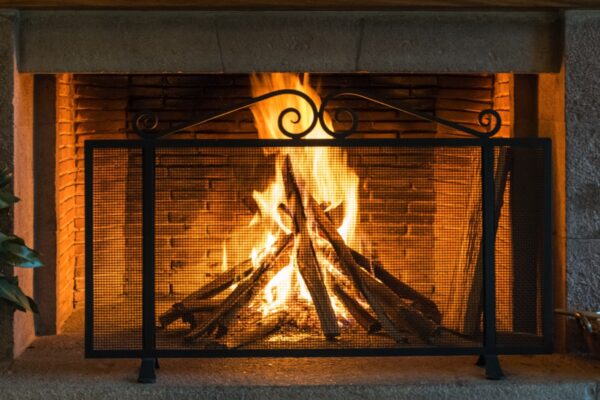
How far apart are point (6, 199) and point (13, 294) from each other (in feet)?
0.83

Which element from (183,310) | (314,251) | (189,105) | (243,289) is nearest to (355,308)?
(314,251)

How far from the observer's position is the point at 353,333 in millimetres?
3213

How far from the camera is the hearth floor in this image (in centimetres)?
309

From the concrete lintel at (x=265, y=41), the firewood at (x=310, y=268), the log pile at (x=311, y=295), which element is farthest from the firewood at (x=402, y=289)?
the concrete lintel at (x=265, y=41)

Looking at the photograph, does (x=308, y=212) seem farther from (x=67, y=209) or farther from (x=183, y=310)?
(x=67, y=209)

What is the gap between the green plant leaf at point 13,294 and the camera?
3152mm

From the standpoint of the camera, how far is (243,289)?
10.5 feet

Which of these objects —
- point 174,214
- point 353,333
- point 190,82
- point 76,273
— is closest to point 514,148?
point 353,333

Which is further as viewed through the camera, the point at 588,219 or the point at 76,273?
the point at 76,273

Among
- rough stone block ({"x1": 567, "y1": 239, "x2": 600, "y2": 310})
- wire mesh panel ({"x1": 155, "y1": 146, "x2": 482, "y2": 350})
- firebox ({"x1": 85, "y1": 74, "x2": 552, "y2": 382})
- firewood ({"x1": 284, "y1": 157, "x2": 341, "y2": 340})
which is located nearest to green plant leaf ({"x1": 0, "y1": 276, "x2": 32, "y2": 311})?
firebox ({"x1": 85, "y1": 74, "x2": 552, "y2": 382})

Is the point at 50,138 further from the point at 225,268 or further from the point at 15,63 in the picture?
the point at 225,268

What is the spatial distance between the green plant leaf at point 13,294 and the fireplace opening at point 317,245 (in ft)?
0.62

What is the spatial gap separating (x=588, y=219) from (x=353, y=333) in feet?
2.43

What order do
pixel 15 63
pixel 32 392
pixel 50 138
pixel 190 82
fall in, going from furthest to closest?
1. pixel 190 82
2. pixel 50 138
3. pixel 15 63
4. pixel 32 392
